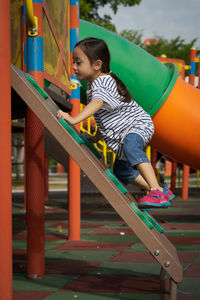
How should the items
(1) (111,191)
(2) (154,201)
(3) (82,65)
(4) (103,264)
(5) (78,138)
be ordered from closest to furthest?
(1) (111,191), (5) (78,138), (2) (154,201), (3) (82,65), (4) (103,264)

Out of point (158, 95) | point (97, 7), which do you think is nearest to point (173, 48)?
point (97, 7)

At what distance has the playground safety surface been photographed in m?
3.57

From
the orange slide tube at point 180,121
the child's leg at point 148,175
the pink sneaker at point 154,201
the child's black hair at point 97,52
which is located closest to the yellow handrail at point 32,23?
the child's black hair at point 97,52

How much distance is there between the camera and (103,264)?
459 centimetres

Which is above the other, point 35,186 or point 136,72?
point 136,72

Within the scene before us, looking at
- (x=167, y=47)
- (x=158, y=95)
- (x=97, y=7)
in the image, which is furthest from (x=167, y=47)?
(x=158, y=95)

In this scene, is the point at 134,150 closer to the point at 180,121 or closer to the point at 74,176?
the point at 74,176

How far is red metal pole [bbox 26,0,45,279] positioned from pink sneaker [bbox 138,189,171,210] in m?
1.21

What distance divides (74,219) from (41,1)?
2.79 metres

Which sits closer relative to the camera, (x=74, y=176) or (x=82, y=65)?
(x=82, y=65)

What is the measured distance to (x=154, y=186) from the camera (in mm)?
3293

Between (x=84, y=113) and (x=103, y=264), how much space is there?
1.95 metres

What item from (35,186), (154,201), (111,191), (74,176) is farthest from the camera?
(74,176)

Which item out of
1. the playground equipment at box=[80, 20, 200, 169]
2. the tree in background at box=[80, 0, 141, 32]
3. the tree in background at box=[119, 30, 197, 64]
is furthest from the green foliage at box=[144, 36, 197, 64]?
the playground equipment at box=[80, 20, 200, 169]
